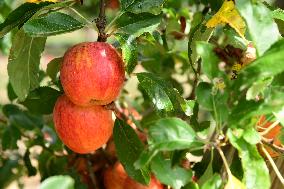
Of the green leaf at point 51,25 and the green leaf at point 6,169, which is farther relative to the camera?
the green leaf at point 6,169

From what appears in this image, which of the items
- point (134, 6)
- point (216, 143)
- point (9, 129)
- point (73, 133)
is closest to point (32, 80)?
point (73, 133)

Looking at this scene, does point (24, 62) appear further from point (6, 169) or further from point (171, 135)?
point (6, 169)

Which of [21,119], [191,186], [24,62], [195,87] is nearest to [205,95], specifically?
[191,186]

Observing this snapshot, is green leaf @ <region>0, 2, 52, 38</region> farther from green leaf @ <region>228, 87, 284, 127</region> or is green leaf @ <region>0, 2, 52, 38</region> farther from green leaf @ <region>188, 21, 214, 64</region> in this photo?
green leaf @ <region>228, 87, 284, 127</region>

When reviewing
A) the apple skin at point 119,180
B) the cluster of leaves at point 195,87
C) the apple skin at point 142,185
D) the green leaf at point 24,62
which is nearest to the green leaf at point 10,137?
the cluster of leaves at point 195,87

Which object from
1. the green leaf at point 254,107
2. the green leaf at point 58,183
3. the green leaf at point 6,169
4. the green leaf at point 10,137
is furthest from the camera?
the green leaf at point 6,169

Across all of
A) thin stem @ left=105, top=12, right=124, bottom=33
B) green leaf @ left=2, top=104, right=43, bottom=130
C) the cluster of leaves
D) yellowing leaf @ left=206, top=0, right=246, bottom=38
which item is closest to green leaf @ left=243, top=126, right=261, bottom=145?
the cluster of leaves

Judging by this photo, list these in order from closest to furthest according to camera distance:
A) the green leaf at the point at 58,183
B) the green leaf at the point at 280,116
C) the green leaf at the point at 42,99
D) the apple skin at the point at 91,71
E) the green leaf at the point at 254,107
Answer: the green leaf at the point at 254,107, the green leaf at the point at 280,116, the green leaf at the point at 58,183, the apple skin at the point at 91,71, the green leaf at the point at 42,99

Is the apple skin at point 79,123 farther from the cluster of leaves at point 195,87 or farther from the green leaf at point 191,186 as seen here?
the green leaf at point 191,186
